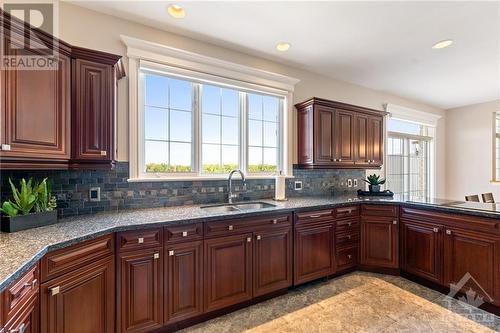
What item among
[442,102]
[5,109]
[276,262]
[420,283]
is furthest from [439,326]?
[442,102]

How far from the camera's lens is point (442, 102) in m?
5.00

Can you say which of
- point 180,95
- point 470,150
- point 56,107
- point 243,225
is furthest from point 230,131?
point 470,150

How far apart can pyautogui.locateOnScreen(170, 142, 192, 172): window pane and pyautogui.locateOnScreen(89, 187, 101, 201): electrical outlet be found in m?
0.73

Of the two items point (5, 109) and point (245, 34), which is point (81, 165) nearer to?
point (5, 109)

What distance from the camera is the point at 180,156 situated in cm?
269

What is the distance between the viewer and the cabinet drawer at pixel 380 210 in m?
2.91

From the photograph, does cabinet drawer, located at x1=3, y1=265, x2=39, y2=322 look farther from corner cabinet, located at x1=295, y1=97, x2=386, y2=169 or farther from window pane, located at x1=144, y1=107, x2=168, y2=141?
corner cabinet, located at x1=295, y1=97, x2=386, y2=169

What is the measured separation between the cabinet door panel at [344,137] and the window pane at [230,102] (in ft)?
4.56

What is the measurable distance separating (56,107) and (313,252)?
2.64m

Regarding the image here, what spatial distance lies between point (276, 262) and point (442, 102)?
507 centimetres

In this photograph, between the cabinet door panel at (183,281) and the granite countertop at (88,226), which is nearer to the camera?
the granite countertop at (88,226)

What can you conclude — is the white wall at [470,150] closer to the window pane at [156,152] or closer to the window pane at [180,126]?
the window pane at [180,126]

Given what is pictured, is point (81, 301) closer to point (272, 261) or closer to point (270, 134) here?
point (272, 261)

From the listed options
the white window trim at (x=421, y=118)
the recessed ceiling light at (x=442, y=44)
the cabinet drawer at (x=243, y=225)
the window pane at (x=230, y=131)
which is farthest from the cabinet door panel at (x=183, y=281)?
the white window trim at (x=421, y=118)
